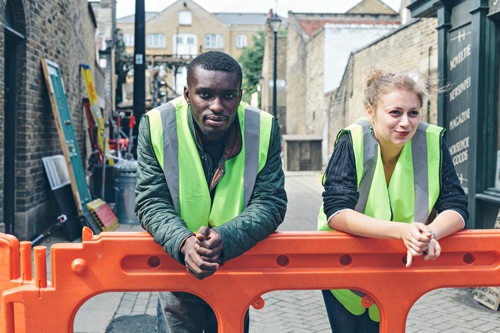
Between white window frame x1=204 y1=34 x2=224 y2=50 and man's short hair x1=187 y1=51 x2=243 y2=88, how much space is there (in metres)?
69.2

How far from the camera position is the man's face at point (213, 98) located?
240cm

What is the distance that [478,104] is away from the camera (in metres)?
5.96

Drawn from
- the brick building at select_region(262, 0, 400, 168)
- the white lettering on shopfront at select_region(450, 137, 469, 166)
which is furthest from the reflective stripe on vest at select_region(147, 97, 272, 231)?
the brick building at select_region(262, 0, 400, 168)

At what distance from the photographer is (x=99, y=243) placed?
2.35 meters

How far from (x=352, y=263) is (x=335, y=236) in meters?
0.14

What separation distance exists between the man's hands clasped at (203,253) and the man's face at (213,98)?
47 centimetres

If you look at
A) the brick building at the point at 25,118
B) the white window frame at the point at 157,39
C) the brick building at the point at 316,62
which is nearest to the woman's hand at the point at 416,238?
the brick building at the point at 25,118

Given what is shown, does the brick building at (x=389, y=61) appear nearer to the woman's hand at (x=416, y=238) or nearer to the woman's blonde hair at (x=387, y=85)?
the woman's blonde hair at (x=387, y=85)

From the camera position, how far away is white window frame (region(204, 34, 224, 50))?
2778 inches

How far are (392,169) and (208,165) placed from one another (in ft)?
2.63

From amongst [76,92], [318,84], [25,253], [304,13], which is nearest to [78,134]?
[76,92]

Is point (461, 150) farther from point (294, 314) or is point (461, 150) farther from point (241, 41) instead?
point (241, 41)

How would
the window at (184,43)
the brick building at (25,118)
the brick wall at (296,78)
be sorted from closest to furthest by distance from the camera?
the brick building at (25,118) < the brick wall at (296,78) < the window at (184,43)

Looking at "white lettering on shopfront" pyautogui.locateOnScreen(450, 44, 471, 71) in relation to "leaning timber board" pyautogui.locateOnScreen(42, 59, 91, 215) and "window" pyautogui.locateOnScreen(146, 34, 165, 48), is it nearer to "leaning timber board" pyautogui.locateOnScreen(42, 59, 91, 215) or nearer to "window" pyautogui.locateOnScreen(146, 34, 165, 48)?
"leaning timber board" pyautogui.locateOnScreen(42, 59, 91, 215)
